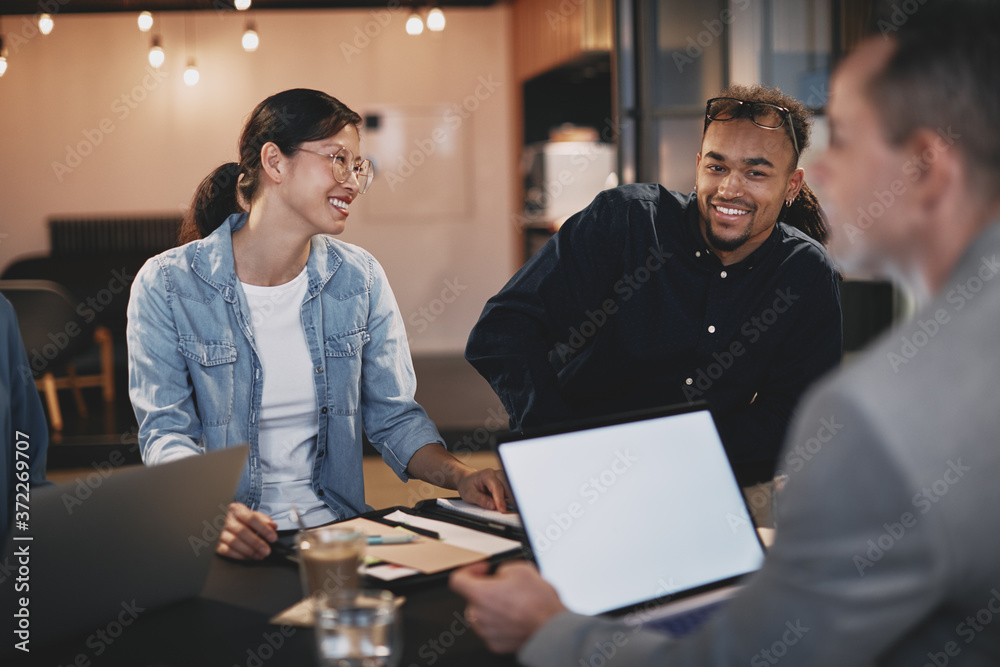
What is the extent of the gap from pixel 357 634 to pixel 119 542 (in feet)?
1.05

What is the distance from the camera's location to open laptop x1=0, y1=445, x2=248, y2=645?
0.88 metres

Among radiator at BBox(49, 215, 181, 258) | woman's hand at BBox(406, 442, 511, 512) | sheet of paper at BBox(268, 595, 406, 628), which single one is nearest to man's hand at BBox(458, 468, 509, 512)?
woman's hand at BBox(406, 442, 511, 512)

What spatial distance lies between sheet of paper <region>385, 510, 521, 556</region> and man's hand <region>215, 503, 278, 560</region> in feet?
0.63

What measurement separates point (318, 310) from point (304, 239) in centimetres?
16

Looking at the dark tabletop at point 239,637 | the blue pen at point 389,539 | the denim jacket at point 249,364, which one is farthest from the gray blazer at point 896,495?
the denim jacket at point 249,364

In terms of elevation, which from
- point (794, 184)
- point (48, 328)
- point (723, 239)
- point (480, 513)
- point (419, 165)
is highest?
point (419, 165)

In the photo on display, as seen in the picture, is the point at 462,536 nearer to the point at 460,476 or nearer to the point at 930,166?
the point at 460,476

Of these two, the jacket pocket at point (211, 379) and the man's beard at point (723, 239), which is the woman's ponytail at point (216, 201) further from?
the man's beard at point (723, 239)

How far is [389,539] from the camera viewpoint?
1.23m

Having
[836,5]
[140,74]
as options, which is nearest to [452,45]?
[140,74]

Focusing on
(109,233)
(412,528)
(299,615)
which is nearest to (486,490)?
(412,528)

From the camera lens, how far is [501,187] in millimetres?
7707

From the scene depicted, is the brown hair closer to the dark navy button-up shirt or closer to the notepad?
the dark navy button-up shirt

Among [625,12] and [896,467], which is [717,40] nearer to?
[625,12]
